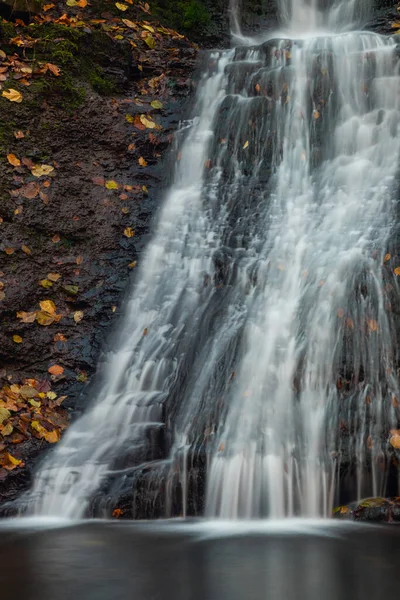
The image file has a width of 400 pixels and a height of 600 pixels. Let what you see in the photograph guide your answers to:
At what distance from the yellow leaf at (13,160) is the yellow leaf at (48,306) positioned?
1625 millimetres

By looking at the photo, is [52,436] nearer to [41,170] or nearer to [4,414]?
[4,414]

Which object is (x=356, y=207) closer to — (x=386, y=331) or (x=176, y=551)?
(x=386, y=331)

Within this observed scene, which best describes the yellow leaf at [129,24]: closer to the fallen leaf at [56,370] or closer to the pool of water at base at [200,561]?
the fallen leaf at [56,370]

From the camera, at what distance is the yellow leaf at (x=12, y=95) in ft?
23.4

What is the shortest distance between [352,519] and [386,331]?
1.51 meters

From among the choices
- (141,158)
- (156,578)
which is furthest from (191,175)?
(156,578)

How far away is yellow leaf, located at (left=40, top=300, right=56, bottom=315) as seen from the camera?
250 inches

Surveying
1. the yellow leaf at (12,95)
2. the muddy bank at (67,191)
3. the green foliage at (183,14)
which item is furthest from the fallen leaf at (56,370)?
the green foliage at (183,14)

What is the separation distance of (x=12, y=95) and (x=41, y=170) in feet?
3.09

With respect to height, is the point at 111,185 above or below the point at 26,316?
above

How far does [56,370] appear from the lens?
238 inches

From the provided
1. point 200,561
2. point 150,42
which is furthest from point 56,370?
point 150,42

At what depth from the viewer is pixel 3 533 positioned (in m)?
4.04

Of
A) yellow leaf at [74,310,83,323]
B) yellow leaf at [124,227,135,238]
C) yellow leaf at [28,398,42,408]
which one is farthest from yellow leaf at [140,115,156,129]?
yellow leaf at [28,398,42,408]
